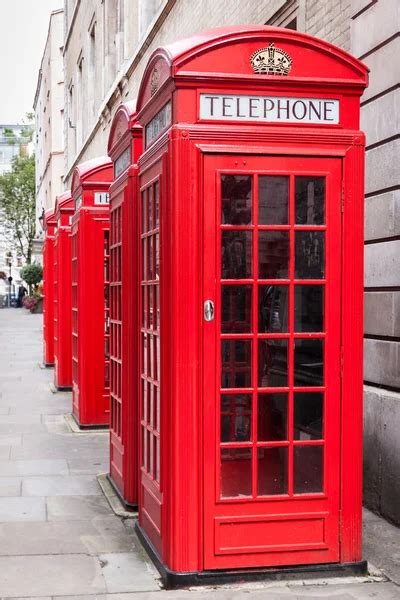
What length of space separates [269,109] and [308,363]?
143cm

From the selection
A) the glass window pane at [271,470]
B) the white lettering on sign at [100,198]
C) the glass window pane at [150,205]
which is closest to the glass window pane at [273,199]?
the glass window pane at [150,205]

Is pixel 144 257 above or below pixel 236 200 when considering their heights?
below

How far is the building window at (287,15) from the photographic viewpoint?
9.27m

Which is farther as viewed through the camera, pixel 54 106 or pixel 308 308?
pixel 54 106

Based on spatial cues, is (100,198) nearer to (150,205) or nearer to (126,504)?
(126,504)

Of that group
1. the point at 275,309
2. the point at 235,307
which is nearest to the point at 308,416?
the point at 275,309

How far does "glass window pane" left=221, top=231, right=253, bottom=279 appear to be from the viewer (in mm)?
5020

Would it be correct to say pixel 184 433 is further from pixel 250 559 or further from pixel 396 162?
pixel 396 162

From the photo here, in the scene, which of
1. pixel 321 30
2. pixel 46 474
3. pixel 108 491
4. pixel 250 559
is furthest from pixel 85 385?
pixel 250 559

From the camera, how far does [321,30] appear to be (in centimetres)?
838

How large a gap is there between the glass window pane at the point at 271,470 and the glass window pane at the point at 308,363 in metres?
0.41

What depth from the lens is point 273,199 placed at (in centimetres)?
504

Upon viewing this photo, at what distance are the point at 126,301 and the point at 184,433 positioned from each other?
6.51 ft

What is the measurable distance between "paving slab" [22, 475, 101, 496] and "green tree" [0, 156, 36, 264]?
6361 centimetres
